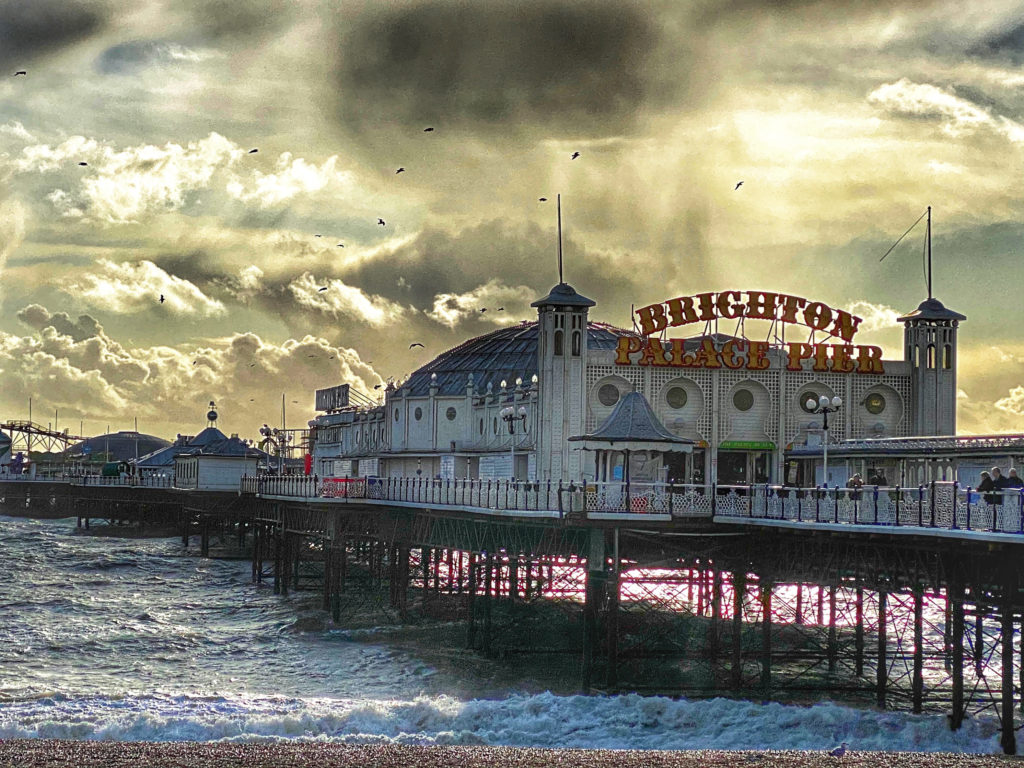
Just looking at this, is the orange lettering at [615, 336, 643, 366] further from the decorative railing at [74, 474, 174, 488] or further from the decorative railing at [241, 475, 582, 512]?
the decorative railing at [74, 474, 174, 488]

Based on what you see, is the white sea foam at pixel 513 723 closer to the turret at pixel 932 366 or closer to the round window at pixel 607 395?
the round window at pixel 607 395

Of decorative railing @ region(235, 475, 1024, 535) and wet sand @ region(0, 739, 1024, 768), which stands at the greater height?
decorative railing @ region(235, 475, 1024, 535)

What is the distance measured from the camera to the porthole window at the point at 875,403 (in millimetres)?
61000

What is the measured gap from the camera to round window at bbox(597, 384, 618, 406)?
58219 mm

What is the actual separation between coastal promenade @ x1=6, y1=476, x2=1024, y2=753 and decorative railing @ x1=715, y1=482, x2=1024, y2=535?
6 cm

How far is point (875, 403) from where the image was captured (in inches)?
2402

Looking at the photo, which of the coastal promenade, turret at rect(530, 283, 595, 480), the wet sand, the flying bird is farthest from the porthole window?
the wet sand

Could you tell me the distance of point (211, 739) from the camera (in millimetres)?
35719

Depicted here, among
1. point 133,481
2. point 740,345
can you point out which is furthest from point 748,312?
point 133,481

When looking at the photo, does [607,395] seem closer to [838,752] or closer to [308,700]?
[308,700]

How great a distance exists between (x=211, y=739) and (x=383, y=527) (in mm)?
27127

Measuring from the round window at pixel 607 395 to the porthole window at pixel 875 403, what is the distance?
12059 millimetres

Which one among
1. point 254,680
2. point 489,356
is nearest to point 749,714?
point 254,680

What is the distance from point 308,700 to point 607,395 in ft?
72.4
